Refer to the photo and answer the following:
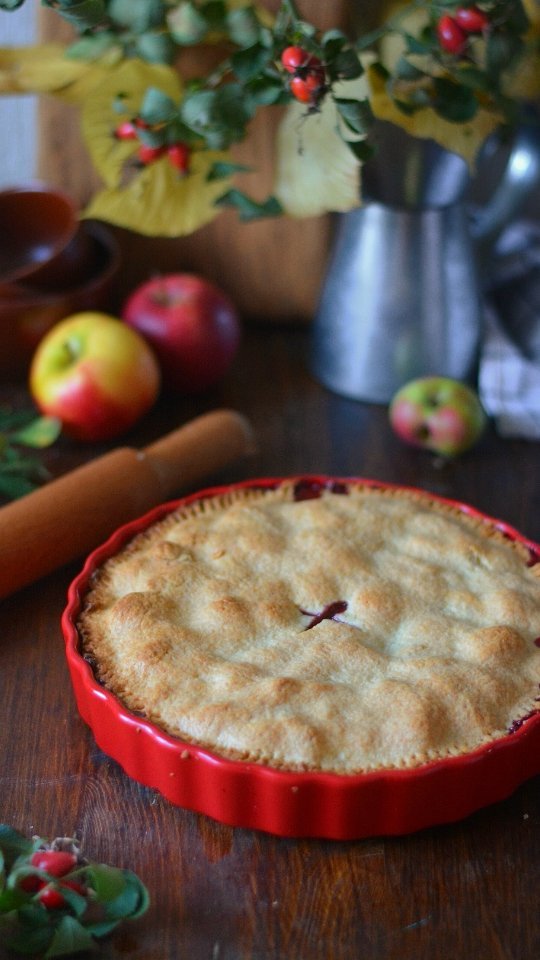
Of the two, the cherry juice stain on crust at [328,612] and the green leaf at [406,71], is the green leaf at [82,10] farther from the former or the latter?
the cherry juice stain on crust at [328,612]

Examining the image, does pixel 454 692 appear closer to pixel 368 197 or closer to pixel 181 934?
pixel 181 934

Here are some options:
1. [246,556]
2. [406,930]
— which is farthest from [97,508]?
[406,930]

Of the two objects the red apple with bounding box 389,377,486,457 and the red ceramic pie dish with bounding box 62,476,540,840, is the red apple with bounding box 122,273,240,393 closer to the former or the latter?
the red apple with bounding box 389,377,486,457

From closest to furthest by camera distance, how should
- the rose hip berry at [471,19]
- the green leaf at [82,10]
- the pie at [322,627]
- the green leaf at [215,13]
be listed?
1. the pie at [322,627]
2. the green leaf at [82,10]
3. the rose hip berry at [471,19]
4. the green leaf at [215,13]

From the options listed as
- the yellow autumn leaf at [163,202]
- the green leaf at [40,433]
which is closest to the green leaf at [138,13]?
the yellow autumn leaf at [163,202]

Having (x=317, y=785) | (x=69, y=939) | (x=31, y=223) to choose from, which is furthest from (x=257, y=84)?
(x=69, y=939)

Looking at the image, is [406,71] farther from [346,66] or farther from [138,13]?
[138,13]

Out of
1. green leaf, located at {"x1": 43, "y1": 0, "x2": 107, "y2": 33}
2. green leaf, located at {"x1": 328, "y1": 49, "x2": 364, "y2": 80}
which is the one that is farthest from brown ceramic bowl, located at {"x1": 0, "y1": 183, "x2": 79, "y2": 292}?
green leaf, located at {"x1": 328, "y1": 49, "x2": 364, "y2": 80}
